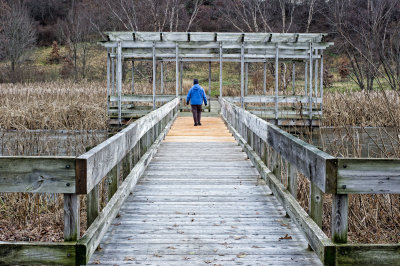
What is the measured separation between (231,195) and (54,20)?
64568 mm

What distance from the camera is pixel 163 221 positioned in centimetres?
523

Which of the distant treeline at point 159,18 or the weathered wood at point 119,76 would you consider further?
the distant treeline at point 159,18

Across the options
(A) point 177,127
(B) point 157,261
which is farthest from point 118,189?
(A) point 177,127

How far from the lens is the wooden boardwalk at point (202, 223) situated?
4.13 metres

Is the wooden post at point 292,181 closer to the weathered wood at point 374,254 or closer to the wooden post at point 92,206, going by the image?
the weathered wood at point 374,254

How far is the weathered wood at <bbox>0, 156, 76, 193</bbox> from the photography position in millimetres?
3346

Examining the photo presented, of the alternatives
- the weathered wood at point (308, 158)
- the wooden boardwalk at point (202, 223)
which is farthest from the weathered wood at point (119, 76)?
the weathered wood at point (308, 158)

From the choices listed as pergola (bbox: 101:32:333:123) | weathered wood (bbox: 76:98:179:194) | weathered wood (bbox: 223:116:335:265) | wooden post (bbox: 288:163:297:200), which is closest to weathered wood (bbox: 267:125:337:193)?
wooden post (bbox: 288:163:297:200)

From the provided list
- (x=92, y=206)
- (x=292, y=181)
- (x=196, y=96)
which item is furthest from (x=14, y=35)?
(x=92, y=206)

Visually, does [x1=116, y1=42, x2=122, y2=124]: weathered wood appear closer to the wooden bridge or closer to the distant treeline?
the wooden bridge

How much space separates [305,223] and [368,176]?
982 millimetres

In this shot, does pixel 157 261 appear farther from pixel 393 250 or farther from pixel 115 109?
pixel 115 109

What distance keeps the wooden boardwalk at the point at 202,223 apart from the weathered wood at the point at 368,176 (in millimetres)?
875

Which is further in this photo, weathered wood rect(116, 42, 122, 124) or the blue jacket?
weathered wood rect(116, 42, 122, 124)
